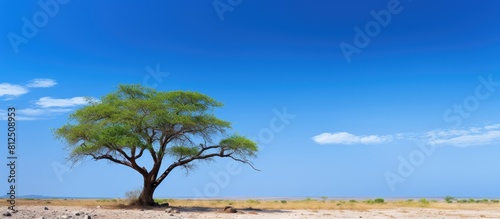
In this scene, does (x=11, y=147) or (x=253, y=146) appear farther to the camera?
(x=253, y=146)

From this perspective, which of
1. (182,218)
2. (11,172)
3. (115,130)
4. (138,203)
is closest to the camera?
(11,172)

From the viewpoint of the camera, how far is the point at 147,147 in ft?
102

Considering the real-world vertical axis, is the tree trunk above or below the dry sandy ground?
above

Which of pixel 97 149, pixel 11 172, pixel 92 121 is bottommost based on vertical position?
pixel 11 172

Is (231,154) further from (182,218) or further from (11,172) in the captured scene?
(11,172)

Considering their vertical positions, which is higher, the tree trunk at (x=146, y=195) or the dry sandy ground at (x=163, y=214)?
the tree trunk at (x=146, y=195)

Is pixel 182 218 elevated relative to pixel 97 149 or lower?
lower

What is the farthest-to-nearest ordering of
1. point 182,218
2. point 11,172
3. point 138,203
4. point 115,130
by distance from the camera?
1. point 138,203
2. point 115,130
3. point 182,218
4. point 11,172

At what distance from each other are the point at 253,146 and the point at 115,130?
32.5ft

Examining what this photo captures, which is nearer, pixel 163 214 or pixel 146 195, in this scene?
pixel 163 214

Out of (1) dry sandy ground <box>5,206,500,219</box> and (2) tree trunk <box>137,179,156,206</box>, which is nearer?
(1) dry sandy ground <box>5,206,500,219</box>

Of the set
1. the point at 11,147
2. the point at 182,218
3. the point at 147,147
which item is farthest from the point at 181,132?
the point at 11,147

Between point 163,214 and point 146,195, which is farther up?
point 146,195

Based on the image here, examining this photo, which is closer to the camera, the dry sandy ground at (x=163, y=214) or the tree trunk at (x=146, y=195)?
the dry sandy ground at (x=163, y=214)
